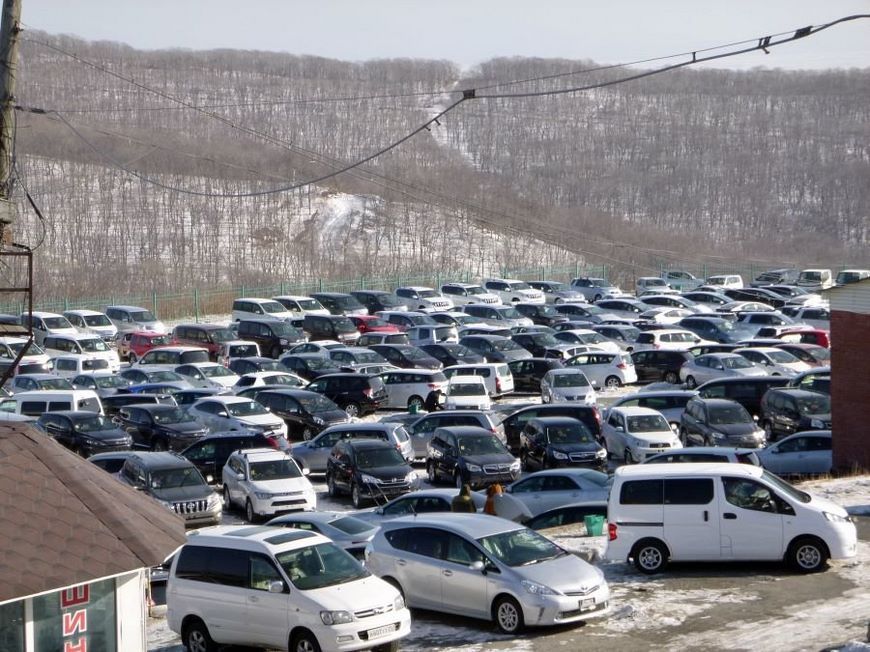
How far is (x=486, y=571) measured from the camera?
14734 millimetres

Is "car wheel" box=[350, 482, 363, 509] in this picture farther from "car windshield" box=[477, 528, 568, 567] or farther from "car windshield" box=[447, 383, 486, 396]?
"car windshield" box=[447, 383, 486, 396]

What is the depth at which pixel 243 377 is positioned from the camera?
35812mm

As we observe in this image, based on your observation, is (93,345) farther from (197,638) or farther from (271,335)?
(197,638)

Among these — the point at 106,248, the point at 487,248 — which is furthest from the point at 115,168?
the point at 487,248

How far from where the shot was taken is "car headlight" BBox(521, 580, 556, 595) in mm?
14312

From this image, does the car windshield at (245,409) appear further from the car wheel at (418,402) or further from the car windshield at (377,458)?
the car windshield at (377,458)

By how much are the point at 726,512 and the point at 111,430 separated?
1691cm

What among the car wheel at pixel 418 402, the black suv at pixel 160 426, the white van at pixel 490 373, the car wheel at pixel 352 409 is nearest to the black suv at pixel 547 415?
the car wheel at pixel 418 402

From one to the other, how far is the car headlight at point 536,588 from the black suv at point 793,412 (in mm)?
16269

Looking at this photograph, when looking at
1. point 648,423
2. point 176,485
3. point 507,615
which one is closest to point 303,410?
point 176,485

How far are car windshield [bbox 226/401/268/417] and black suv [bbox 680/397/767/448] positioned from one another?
10.6 meters

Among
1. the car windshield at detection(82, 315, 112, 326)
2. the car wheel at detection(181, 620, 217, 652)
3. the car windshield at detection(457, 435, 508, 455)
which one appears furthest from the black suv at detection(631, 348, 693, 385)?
the car wheel at detection(181, 620, 217, 652)

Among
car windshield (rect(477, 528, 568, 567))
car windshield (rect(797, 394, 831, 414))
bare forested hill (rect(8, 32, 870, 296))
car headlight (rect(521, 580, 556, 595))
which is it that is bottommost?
car headlight (rect(521, 580, 556, 595))

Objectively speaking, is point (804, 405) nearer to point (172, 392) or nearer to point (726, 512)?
point (726, 512)
